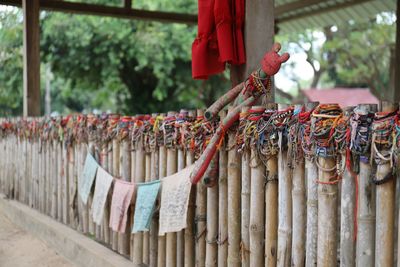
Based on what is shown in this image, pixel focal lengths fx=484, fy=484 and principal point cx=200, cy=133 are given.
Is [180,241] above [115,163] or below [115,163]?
below

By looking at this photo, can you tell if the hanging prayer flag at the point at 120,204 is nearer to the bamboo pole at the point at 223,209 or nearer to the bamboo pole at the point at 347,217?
the bamboo pole at the point at 223,209

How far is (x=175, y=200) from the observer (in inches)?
133

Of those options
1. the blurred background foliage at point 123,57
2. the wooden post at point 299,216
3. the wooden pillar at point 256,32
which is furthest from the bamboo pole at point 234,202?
the blurred background foliage at point 123,57

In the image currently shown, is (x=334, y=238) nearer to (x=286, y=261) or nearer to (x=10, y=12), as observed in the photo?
(x=286, y=261)

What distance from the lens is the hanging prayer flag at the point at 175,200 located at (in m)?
Result: 3.29

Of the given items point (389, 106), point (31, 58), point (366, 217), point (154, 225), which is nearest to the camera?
point (389, 106)

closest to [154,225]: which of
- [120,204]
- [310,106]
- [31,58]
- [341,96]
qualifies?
[120,204]

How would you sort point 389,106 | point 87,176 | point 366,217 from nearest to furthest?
point 389,106, point 366,217, point 87,176

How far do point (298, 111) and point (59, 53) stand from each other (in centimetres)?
1401

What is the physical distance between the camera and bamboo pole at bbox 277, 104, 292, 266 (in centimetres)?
255

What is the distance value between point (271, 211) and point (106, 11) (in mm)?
6783

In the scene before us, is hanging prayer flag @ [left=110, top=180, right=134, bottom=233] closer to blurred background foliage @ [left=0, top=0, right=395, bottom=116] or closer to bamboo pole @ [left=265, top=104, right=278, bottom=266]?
bamboo pole @ [left=265, top=104, right=278, bottom=266]

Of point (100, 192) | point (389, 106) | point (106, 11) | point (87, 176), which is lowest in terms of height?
point (100, 192)

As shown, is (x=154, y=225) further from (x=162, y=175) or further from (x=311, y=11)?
(x=311, y=11)
